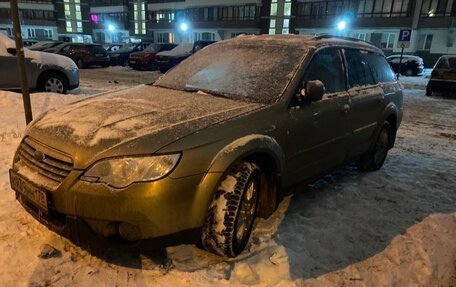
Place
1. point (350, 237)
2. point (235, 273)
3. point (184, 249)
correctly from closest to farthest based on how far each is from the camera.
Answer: point (235, 273) → point (184, 249) → point (350, 237)

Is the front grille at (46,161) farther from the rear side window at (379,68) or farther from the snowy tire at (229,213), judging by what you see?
the rear side window at (379,68)

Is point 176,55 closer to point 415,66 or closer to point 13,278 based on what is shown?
point 415,66

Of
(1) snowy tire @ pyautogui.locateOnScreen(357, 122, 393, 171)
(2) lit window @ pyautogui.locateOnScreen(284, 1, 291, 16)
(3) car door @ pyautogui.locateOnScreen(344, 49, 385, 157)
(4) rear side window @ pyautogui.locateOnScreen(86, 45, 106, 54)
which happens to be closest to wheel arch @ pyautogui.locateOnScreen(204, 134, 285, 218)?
(3) car door @ pyautogui.locateOnScreen(344, 49, 385, 157)

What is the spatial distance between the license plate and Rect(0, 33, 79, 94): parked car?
683 cm

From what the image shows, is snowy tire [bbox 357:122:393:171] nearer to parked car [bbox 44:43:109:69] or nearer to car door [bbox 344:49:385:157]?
car door [bbox 344:49:385:157]

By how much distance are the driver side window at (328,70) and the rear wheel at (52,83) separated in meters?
7.48

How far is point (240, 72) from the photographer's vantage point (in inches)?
144

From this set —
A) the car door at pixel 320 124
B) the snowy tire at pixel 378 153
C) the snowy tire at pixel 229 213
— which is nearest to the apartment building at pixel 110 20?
the snowy tire at pixel 378 153

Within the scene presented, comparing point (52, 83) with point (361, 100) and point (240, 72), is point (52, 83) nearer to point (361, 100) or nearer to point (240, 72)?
point (240, 72)

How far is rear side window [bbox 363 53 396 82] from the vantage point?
4910 mm

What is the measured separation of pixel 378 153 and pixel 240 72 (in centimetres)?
259

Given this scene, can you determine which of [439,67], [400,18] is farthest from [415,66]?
[400,18]

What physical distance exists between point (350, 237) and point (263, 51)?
6.49 feet

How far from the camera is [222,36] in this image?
161ft
